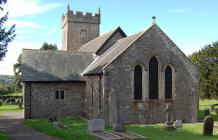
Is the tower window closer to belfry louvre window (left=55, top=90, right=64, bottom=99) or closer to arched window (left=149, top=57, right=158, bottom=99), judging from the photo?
belfry louvre window (left=55, top=90, right=64, bottom=99)

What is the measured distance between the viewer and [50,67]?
3550cm

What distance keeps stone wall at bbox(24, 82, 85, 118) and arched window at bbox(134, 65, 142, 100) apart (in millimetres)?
6814

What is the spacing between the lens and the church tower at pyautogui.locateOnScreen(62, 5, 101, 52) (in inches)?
2011

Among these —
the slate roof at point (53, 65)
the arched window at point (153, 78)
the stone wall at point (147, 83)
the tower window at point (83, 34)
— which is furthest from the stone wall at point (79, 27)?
the arched window at point (153, 78)

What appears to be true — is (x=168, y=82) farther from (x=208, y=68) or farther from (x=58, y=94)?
(x=208, y=68)

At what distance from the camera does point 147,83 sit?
97.5ft

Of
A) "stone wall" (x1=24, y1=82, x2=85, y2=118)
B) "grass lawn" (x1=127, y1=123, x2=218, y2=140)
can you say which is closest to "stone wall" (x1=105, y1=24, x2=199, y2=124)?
"grass lawn" (x1=127, y1=123, x2=218, y2=140)

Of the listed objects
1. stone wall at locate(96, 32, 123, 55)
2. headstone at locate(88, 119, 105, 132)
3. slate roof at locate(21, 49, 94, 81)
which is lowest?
headstone at locate(88, 119, 105, 132)

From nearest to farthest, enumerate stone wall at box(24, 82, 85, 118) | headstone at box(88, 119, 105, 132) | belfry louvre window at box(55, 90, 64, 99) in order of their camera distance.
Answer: headstone at box(88, 119, 105, 132), stone wall at box(24, 82, 85, 118), belfry louvre window at box(55, 90, 64, 99)

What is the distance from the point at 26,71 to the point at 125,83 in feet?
33.8

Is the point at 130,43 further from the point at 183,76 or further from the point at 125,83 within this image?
the point at 183,76

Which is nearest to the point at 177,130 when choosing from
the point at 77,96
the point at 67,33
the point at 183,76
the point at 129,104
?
the point at 129,104

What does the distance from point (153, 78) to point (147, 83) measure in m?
0.80

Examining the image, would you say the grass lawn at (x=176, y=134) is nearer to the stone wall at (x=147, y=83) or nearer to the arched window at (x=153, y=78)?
the stone wall at (x=147, y=83)
